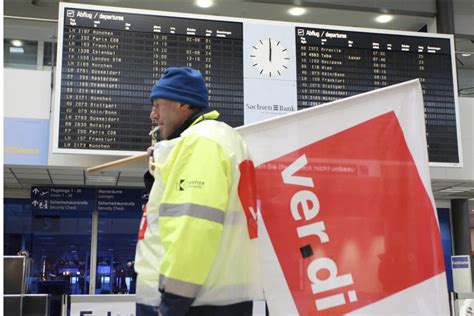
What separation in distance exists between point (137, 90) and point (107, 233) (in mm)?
2752

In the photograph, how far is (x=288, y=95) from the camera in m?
5.91

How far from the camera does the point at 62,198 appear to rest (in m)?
7.50

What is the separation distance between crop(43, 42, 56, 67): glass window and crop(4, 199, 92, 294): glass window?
2.28 m

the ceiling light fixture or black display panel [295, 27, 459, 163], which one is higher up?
the ceiling light fixture

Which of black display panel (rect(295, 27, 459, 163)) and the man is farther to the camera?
black display panel (rect(295, 27, 459, 163))

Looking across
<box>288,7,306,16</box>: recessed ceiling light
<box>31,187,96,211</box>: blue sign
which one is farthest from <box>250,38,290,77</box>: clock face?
<box>31,187,96,211</box>: blue sign

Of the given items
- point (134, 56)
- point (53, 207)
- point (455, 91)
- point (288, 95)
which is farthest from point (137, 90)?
point (455, 91)

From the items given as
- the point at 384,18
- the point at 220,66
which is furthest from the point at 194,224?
the point at 384,18

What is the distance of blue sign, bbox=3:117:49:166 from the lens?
571cm

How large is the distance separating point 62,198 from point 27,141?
73.6 inches

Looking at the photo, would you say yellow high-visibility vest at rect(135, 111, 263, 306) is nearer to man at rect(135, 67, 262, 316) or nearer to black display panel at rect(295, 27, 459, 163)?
man at rect(135, 67, 262, 316)

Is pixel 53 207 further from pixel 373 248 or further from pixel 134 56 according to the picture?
pixel 373 248

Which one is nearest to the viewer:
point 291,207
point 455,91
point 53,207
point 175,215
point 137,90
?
point 175,215

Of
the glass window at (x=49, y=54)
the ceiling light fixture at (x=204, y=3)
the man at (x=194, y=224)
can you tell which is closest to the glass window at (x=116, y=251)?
the glass window at (x=49, y=54)
